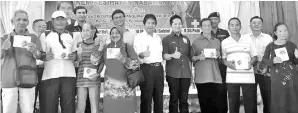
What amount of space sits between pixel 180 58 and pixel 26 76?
2.14 metres

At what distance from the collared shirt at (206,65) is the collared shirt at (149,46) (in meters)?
0.55

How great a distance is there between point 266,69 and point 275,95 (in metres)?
0.48

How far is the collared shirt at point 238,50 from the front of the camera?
4.36 metres

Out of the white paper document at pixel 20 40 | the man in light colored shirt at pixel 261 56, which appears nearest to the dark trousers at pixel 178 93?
the man in light colored shirt at pixel 261 56

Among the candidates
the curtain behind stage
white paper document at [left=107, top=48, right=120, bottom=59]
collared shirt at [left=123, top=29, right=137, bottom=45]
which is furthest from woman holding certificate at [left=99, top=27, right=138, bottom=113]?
the curtain behind stage

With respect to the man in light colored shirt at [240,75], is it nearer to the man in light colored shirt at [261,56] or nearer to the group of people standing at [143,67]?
the group of people standing at [143,67]

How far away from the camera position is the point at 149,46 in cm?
433

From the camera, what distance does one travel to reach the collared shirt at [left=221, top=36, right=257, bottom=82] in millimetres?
4355

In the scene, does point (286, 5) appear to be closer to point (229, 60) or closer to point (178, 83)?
point (229, 60)

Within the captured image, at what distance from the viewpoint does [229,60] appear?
14.5 feet

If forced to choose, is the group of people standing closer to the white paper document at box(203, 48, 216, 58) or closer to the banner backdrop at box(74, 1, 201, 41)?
the white paper document at box(203, 48, 216, 58)

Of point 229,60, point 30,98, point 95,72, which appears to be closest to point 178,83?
point 229,60

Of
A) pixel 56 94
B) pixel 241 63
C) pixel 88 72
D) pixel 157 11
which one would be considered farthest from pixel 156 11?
pixel 56 94

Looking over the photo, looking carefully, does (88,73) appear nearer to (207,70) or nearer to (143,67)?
(143,67)
